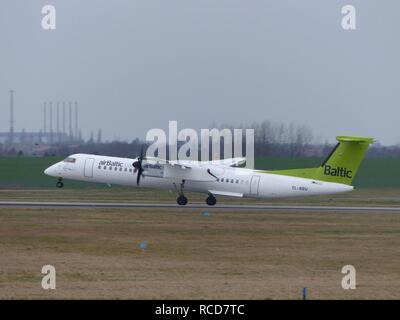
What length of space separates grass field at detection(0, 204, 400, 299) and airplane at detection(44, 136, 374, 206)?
1.78m

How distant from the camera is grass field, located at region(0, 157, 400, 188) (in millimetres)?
76562

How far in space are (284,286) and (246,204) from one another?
97.8ft

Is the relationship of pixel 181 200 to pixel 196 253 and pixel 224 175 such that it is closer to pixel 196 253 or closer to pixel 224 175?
pixel 224 175

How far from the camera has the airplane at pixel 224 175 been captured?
151 feet

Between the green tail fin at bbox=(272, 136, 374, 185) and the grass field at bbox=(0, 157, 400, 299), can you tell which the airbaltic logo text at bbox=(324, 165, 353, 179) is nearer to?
the green tail fin at bbox=(272, 136, 374, 185)

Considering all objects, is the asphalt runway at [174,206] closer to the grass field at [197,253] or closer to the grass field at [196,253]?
the grass field at [197,253]

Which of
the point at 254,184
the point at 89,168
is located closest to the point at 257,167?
the point at 89,168

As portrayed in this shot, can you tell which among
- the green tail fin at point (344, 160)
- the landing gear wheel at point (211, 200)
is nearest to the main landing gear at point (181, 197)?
the landing gear wheel at point (211, 200)

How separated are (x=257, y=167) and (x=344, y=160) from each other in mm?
33748
